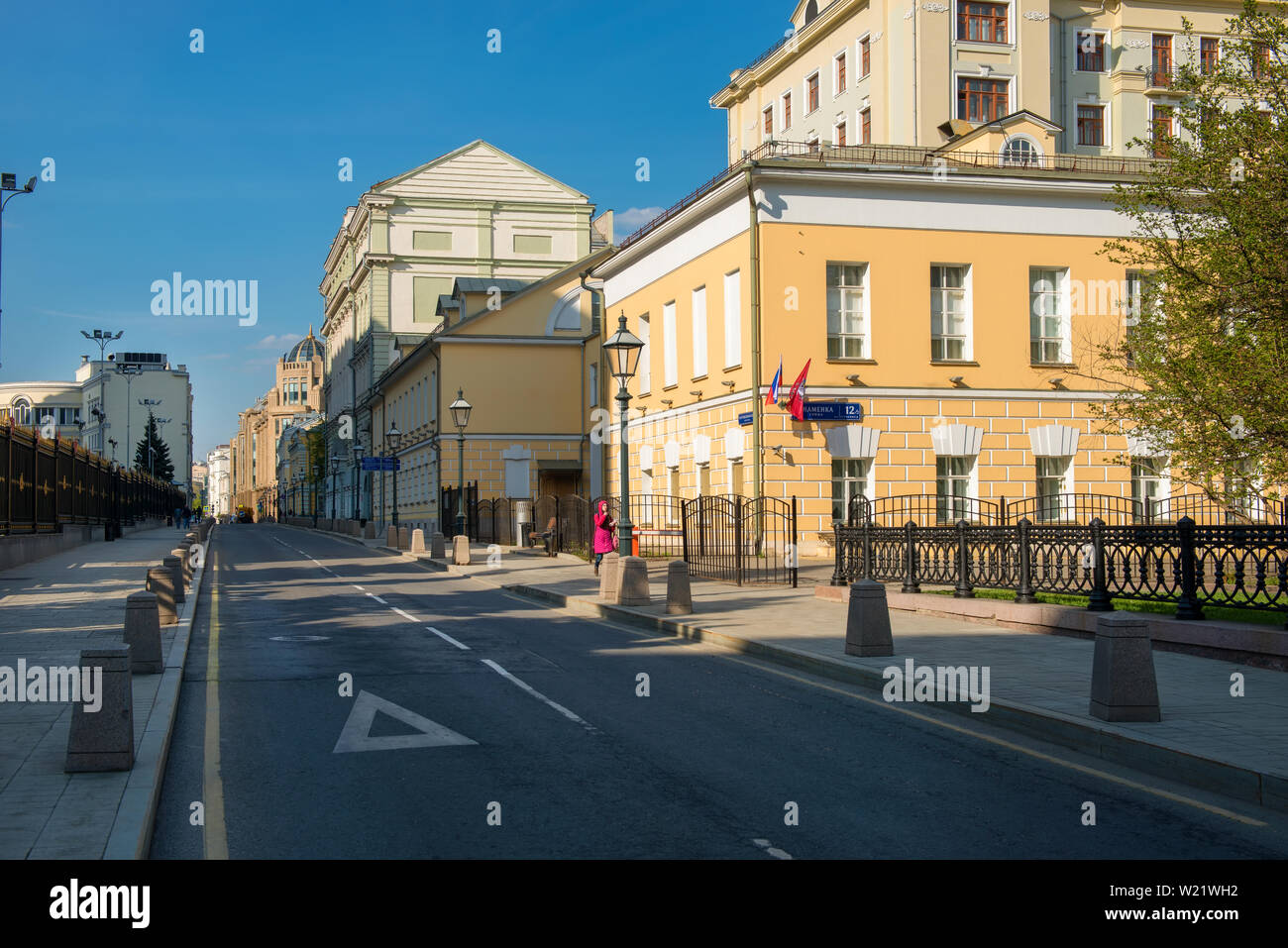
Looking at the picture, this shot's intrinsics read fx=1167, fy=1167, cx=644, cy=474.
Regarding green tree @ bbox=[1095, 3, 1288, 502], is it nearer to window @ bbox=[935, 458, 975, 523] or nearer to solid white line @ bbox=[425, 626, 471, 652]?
solid white line @ bbox=[425, 626, 471, 652]

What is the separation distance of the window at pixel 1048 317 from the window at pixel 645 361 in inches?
458

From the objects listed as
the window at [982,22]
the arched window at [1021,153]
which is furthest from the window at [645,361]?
the window at [982,22]

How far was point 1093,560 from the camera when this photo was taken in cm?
1466

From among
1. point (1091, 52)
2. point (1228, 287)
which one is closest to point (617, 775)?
point (1228, 287)

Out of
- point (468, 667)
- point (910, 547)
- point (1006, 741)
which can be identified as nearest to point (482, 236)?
point (910, 547)

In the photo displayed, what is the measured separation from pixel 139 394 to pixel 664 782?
150121 mm

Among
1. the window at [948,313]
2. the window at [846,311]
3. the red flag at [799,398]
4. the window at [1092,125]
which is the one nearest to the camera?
the red flag at [799,398]

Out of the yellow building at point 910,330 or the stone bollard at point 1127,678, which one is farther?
the yellow building at point 910,330

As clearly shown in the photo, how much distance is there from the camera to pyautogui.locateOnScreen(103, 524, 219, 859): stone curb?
5.77 metres

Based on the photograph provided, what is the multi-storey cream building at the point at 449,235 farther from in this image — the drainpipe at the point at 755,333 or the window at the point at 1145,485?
the window at the point at 1145,485

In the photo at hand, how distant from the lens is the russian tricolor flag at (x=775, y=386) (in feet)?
93.8

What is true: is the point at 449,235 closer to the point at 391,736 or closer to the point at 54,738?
the point at 391,736

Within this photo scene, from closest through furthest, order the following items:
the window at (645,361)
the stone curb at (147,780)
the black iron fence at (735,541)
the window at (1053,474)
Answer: the stone curb at (147,780)
the black iron fence at (735,541)
the window at (1053,474)
the window at (645,361)

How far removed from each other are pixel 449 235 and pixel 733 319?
45.5 m
